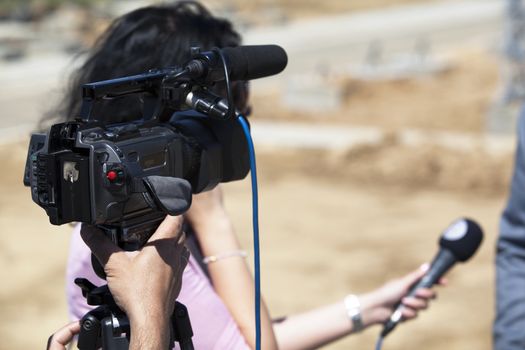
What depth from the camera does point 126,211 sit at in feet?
5.02

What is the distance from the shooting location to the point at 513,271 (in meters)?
2.33

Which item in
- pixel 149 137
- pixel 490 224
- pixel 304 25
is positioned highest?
pixel 304 25

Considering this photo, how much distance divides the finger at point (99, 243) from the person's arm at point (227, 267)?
1.81 feet

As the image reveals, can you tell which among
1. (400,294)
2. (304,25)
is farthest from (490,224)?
(304,25)

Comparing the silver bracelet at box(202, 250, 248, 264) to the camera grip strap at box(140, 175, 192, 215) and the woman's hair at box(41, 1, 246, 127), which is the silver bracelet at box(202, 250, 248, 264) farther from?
the camera grip strap at box(140, 175, 192, 215)

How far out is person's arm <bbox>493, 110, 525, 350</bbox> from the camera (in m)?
2.28

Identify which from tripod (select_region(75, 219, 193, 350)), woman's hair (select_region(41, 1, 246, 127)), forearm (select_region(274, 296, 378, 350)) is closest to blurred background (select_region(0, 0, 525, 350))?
woman's hair (select_region(41, 1, 246, 127))

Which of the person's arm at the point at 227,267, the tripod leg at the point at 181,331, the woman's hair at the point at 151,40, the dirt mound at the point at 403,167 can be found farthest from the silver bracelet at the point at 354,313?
the dirt mound at the point at 403,167

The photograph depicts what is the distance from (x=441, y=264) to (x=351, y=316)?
0.29m

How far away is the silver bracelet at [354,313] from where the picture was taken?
8.34 feet

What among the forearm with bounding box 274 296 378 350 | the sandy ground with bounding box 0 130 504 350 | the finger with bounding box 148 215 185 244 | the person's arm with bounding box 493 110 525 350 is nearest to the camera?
the finger with bounding box 148 215 185 244

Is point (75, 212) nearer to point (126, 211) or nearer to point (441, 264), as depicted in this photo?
point (126, 211)

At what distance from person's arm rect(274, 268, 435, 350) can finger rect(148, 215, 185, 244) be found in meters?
0.87

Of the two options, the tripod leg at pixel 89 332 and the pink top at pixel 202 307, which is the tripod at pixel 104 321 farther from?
the pink top at pixel 202 307
